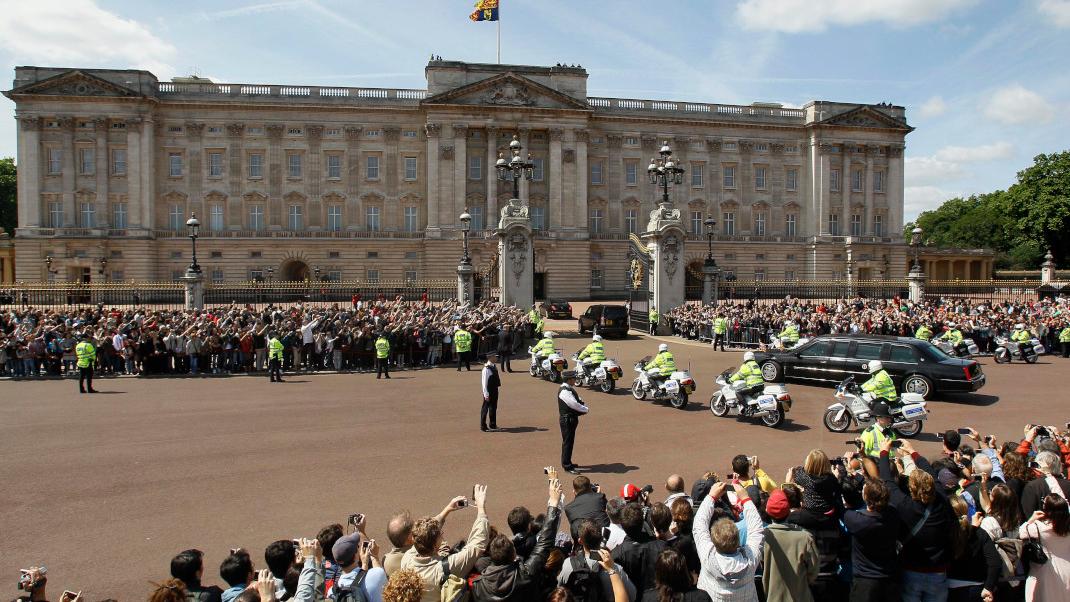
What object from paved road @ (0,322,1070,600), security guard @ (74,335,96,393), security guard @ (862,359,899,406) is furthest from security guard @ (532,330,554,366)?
security guard @ (74,335,96,393)

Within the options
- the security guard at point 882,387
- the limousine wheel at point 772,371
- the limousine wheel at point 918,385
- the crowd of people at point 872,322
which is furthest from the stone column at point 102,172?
the security guard at point 882,387

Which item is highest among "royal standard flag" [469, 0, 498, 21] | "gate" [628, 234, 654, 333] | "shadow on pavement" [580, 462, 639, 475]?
"royal standard flag" [469, 0, 498, 21]

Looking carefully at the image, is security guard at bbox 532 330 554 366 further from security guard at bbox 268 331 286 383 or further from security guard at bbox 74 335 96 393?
security guard at bbox 74 335 96 393

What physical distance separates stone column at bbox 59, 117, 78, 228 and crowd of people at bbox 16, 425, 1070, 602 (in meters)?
58.6

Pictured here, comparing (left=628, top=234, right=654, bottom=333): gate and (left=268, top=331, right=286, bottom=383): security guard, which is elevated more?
(left=628, top=234, right=654, bottom=333): gate

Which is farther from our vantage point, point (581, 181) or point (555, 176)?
point (581, 181)

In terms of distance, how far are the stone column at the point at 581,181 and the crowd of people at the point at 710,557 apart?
51729mm

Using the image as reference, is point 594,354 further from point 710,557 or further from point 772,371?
point 710,557

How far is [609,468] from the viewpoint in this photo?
991cm

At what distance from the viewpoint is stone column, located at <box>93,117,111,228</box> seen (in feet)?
168

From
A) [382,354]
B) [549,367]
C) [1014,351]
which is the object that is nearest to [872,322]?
[1014,351]

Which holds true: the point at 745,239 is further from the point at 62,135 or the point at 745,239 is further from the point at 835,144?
the point at 62,135

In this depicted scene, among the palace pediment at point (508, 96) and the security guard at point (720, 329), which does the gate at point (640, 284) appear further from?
the palace pediment at point (508, 96)

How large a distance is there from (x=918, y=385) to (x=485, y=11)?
4377 cm
